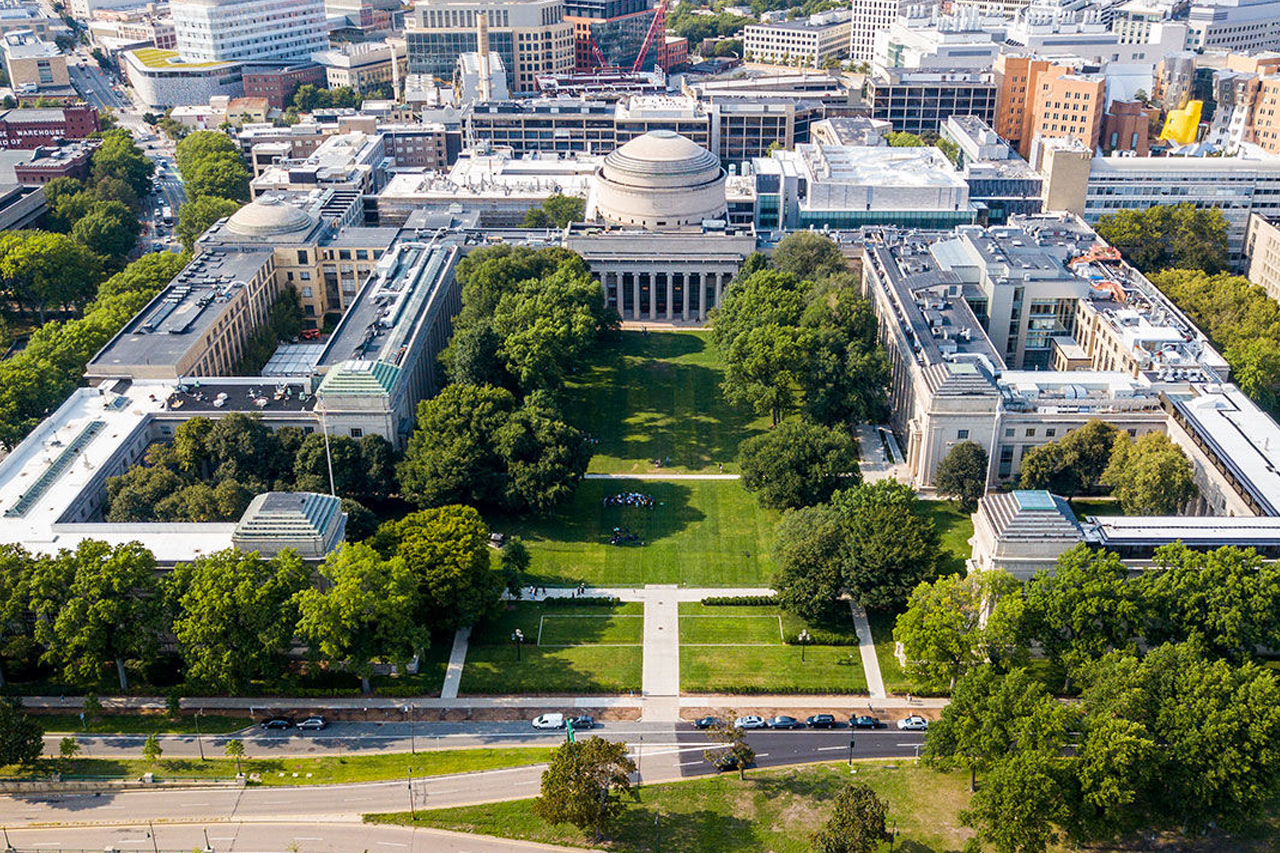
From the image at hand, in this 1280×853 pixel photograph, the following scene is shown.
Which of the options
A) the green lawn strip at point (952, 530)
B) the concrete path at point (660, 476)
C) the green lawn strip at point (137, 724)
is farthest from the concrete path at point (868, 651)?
the green lawn strip at point (137, 724)

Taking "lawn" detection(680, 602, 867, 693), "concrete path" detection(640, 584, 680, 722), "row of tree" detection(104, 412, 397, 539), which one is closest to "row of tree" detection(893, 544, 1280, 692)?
"lawn" detection(680, 602, 867, 693)

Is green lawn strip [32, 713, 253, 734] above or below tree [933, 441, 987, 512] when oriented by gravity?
below

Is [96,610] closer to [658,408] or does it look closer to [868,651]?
[868,651]

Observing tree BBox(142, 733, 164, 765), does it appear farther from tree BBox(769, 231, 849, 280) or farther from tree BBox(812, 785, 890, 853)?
tree BBox(769, 231, 849, 280)

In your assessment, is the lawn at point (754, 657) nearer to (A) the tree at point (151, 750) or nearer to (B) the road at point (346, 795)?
(B) the road at point (346, 795)

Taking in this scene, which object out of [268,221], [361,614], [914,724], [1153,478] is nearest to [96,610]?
[361,614]

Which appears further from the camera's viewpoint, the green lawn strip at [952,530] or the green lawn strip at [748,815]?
the green lawn strip at [952,530]
